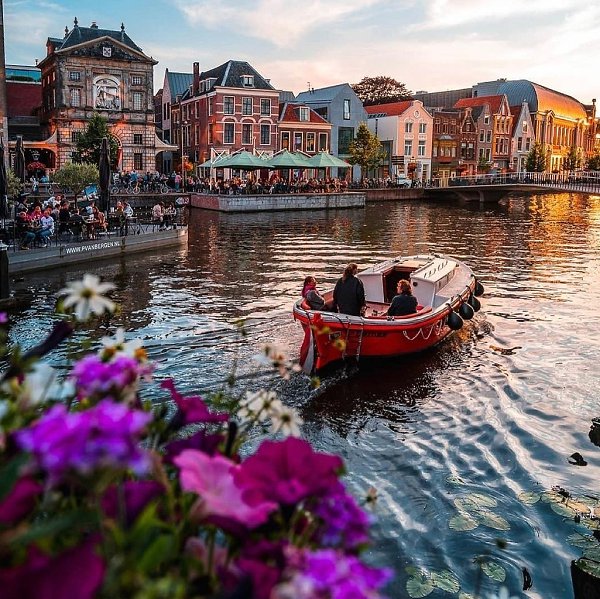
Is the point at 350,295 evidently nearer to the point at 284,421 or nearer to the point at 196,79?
the point at 284,421

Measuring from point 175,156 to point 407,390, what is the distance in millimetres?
66000

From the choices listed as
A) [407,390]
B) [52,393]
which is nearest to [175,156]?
[407,390]

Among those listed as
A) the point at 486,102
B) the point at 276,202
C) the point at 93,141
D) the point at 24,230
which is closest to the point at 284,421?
the point at 24,230

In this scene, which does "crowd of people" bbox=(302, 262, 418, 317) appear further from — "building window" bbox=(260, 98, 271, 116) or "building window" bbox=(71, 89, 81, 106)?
"building window" bbox=(260, 98, 271, 116)

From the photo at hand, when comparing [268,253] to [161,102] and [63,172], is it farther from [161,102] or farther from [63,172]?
[161,102]

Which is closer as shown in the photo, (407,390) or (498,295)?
(407,390)

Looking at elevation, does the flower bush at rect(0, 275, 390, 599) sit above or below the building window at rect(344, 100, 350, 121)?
below

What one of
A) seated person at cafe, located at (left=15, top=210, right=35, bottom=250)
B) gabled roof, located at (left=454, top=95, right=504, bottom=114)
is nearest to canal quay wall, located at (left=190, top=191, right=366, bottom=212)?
seated person at cafe, located at (left=15, top=210, right=35, bottom=250)

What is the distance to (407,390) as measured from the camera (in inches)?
511

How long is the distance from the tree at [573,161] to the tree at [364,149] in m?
53.6

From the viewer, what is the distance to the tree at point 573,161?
113062 millimetres

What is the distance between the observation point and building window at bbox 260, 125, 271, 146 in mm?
68500

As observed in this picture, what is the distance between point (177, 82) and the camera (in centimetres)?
7994

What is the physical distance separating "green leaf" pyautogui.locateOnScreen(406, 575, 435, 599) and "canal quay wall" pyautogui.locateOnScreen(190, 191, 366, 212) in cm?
4395
